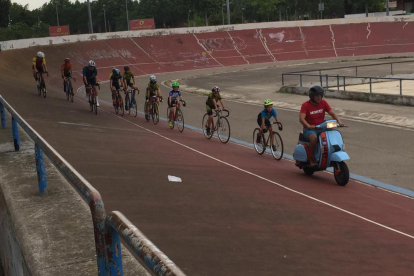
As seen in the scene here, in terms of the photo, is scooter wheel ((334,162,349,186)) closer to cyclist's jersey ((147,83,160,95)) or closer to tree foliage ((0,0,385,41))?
cyclist's jersey ((147,83,160,95))

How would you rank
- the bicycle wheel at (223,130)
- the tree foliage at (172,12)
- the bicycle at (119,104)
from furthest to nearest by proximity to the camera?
the tree foliage at (172,12) < the bicycle at (119,104) < the bicycle wheel at (223,130)

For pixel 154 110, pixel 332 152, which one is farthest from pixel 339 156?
pixel 154 110

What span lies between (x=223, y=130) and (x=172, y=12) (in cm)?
13812

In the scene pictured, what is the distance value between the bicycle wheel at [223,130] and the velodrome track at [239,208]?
1.17 m

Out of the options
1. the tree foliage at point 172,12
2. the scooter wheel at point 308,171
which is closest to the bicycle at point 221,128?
the scooter wheel at point 308,171

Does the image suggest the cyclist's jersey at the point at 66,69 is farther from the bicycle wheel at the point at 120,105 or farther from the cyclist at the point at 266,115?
the cyclist at the point at 266,115

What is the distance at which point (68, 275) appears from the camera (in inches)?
131

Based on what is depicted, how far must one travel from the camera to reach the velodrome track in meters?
5.75

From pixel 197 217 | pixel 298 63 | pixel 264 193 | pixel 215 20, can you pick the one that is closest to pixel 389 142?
pixel 264 193

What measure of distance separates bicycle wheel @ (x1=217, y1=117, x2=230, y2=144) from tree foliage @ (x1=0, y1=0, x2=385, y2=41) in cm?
8342

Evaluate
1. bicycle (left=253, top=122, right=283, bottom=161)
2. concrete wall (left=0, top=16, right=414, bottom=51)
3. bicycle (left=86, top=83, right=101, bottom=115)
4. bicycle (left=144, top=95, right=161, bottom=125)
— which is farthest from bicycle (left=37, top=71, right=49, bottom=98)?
concrete wall (left=0, top=16, right=414, bottom=51)

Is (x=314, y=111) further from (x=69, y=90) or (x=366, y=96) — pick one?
(x=69, y=90)

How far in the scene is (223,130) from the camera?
16141 mm

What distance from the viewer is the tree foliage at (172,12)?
117 metres
